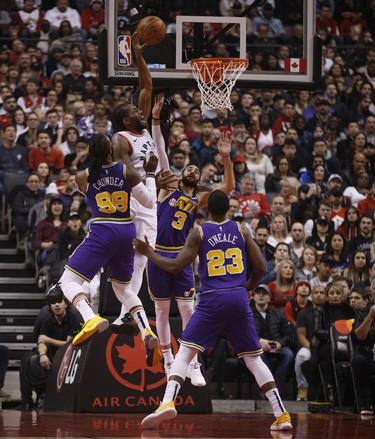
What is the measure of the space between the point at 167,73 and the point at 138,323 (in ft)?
9.13

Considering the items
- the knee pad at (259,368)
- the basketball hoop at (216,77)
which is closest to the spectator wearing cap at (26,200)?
the basketball hoop at (216,77)

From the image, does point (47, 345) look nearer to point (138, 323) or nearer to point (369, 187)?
point (138, 323)

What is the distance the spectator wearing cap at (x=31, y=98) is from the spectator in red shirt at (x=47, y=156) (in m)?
1.85

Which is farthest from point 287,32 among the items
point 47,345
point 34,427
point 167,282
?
point 34,427

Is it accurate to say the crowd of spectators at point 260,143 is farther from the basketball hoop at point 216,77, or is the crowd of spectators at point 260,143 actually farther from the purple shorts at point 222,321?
the purple shorts at point 222,321

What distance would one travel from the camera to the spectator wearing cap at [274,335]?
14.4 m

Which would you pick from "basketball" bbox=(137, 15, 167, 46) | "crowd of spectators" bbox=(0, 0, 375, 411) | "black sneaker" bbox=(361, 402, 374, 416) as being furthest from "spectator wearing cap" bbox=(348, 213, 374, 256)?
"basketball" bbox=(137, 15, 167, 46)

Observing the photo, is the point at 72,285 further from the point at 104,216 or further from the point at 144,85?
the point at 144,85

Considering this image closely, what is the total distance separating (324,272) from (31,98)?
697 cm

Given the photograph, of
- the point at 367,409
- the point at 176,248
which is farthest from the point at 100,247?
the point at 367,409

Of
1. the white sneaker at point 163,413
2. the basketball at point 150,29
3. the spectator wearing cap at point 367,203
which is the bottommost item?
the white sneaker at point 163,413

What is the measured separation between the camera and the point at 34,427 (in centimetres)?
980

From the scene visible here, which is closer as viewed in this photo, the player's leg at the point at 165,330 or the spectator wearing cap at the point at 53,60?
the player's leg at the point at 165,330

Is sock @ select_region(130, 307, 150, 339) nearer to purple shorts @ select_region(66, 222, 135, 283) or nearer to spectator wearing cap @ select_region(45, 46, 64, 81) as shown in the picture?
purple shorts @ select_region(66, 222, 135, 283)
